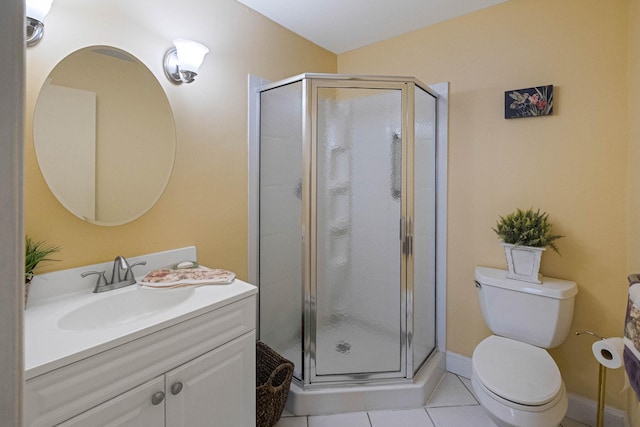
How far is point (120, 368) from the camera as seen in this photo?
37.1 inches

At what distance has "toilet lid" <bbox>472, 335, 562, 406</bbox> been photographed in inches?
52.0

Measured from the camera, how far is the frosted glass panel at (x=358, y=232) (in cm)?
185

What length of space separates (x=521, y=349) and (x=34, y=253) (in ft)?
7.24

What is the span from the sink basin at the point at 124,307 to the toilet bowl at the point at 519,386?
1395mm

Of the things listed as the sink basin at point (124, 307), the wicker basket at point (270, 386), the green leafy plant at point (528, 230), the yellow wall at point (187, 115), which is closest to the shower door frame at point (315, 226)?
the wicker basket at point (270, 386)

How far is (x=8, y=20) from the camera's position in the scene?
30 cm

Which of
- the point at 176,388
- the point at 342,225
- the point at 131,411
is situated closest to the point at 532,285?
the point at 342,225

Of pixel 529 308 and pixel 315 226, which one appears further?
pixel 315 226

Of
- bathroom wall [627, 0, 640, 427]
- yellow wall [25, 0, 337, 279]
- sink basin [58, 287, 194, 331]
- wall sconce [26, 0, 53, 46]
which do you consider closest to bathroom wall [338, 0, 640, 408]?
bathroom wall [627, 0, 640, 427]

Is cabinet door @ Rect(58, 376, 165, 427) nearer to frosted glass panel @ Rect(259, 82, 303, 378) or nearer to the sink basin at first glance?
the sink basin

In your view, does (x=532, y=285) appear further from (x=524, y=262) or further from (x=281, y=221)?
(x=281, y=221)

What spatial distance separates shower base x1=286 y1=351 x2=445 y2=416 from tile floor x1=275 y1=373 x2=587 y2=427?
0.10ft

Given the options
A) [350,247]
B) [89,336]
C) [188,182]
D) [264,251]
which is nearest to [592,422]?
[350,247]

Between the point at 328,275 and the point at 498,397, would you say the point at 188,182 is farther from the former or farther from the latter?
the point at 498,397
